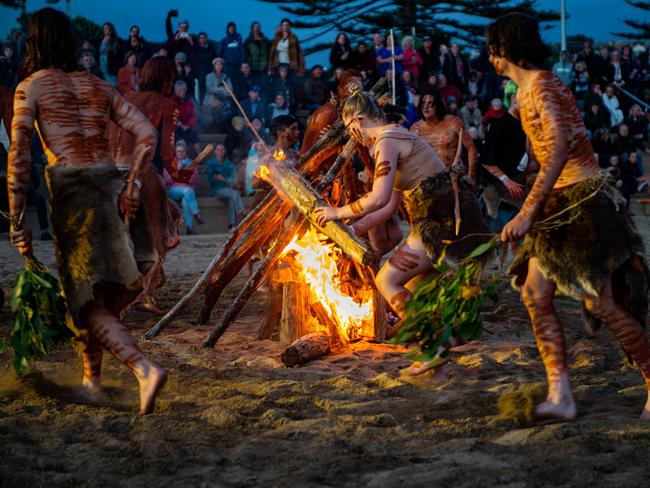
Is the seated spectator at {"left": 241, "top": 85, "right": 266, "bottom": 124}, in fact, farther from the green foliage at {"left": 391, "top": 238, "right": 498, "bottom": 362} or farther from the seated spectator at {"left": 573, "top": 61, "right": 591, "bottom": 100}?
the green foliage at {"left": 391, "top": 238, "right": 498, "bottom": 362}

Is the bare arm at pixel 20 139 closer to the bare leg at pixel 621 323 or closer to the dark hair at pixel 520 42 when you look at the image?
the dark hair at pixel 520 42

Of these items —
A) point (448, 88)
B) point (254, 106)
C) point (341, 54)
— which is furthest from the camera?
point (448, 88)

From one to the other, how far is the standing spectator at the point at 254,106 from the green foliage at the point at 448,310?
12899 millimetres

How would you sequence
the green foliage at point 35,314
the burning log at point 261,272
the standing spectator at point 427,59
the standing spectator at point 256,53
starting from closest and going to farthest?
1. the green foliage at point 35,314
2. the burning log at point 261,272
3. the standing spectator at point 256,53
4. the standing spectator at point 427,59

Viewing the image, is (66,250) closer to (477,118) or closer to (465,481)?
(465,481)

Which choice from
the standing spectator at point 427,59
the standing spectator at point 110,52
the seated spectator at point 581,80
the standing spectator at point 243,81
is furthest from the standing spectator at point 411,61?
the standing spectator at point 110,52

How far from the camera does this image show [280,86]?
1798 cm

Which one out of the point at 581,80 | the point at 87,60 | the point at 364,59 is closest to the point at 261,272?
the point at 87,60

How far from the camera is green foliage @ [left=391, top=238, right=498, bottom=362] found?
15.2ft

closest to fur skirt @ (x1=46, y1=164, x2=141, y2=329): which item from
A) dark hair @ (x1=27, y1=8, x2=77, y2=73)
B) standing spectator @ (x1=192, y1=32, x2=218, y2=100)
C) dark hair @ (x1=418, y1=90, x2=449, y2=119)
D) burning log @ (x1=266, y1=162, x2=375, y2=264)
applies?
dark hair @ (x1=27, y1=8, x2=77, y2=73)

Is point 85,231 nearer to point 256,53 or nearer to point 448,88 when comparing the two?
point 256,53

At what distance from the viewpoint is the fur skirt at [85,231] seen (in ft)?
15.9

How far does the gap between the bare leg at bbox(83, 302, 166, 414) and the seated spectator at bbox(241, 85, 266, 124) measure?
41.5ft

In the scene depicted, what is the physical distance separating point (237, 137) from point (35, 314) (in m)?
11.9
